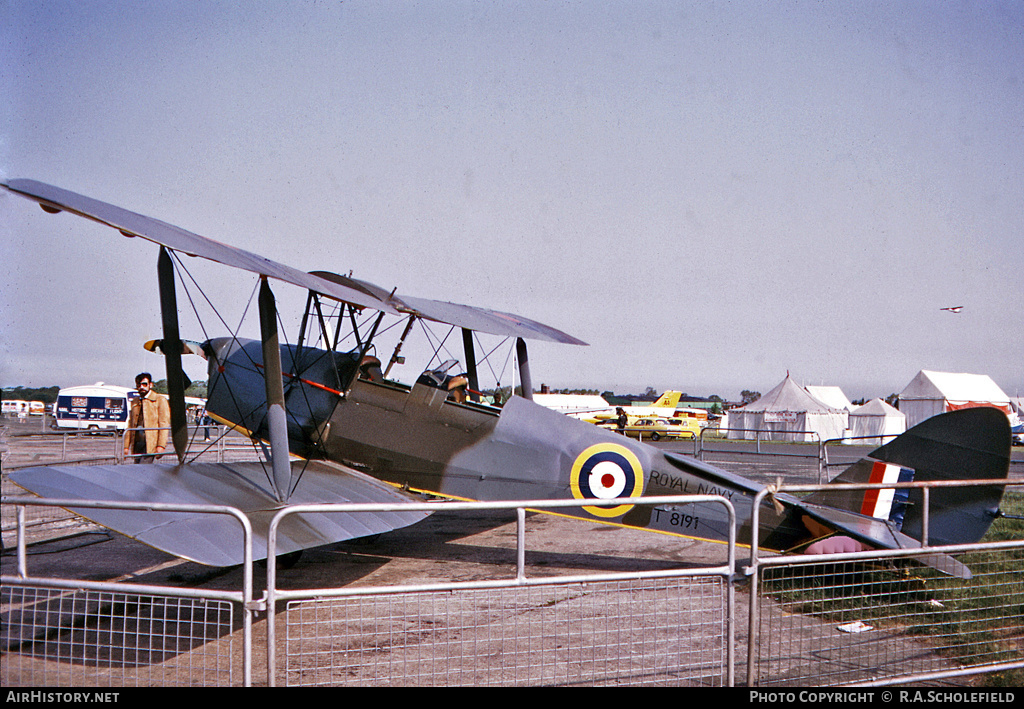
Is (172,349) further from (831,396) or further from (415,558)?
(831,396)

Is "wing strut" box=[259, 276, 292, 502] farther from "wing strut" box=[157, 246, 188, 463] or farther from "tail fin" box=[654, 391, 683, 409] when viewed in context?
"tail fin" box=[654, 391, 683, 409]

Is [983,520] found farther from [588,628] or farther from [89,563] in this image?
[89,563]

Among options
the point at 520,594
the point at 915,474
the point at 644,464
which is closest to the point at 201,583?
the point at 520,594

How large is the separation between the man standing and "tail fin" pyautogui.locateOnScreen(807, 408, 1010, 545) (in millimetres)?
8217

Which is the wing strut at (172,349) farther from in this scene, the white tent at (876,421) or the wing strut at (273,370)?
the white tent at (876,421)

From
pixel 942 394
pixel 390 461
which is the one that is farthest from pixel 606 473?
pixel 942 394

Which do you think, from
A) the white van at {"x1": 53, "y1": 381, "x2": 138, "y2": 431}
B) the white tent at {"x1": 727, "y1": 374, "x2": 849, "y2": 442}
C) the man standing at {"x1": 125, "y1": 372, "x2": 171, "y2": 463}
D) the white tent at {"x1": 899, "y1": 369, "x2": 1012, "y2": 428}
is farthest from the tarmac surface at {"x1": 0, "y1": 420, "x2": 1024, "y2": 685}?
the white van at {"x1": 53, "y1": 381, "x2": 138, "y2": 431}

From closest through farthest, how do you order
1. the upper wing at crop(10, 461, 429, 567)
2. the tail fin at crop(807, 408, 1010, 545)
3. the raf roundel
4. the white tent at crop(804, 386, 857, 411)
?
the upper wing at crop(10, 461, 429, 567), the tail fin at crop(807, 408, 1010, 545), the raf roundel, the white tent at crop(804, 386, 857, 411)

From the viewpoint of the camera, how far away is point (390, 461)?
22.5 ft

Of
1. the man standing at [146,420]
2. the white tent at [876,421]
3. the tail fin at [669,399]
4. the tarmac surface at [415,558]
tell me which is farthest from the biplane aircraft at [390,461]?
the tail fin at [669,399]

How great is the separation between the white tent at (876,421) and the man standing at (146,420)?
1054 inches

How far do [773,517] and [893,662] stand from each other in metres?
1.82

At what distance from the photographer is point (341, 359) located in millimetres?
7137

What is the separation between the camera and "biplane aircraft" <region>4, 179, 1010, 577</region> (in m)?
4.84
